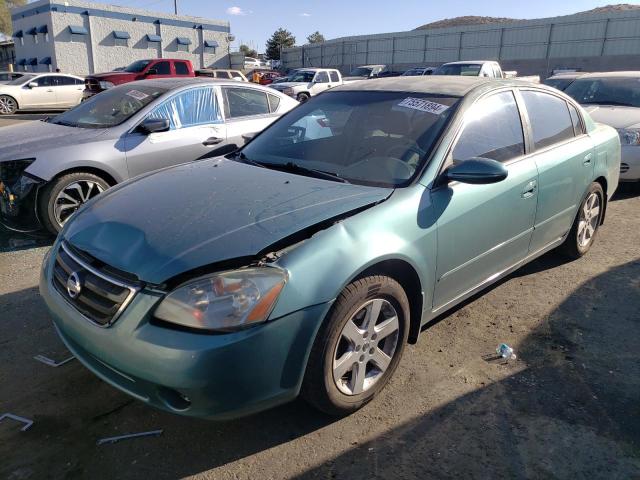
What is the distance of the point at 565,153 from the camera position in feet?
12.9

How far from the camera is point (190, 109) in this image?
571 cm

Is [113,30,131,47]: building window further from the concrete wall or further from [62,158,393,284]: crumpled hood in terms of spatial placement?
[62,158,393,284]: crumpled hood

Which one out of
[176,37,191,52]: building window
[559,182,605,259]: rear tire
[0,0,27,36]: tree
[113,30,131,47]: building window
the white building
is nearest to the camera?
[559,182,605,259]: rear tire

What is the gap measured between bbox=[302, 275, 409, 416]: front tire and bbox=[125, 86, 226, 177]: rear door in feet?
11.8

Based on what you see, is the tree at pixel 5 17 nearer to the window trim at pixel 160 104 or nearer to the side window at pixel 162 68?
the side window at pixel 162 68

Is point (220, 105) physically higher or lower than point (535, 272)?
higher

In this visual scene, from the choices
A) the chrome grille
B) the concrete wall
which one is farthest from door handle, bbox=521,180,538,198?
the concrete wall

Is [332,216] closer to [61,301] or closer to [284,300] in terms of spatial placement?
[284,300]

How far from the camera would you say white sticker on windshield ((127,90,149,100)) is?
5.60 m

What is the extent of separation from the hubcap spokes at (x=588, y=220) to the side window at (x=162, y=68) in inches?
689

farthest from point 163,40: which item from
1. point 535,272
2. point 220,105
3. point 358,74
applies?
point 535,272

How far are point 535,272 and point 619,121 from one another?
3.75m

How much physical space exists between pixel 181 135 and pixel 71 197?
1316 millimetres

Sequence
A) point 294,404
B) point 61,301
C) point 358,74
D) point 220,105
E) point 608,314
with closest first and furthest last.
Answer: point 61,301 → point 294,404 → point 608,314 → point 220,105 → point 358,74
